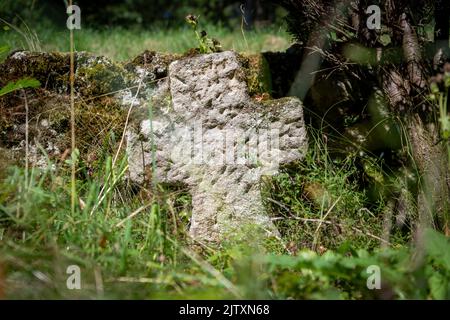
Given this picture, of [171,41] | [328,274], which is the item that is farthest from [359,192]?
[171,41]

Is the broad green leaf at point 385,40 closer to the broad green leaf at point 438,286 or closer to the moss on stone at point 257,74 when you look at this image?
the moss on stone at point 257,74

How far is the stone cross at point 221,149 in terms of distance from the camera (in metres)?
3.04

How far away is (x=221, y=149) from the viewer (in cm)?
305

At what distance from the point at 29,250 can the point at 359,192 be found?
1.84 meters

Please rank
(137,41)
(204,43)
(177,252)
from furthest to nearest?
1. (137,41)
2. (204,43)
3. (177,252)

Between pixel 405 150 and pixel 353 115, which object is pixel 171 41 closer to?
pixel 353 115

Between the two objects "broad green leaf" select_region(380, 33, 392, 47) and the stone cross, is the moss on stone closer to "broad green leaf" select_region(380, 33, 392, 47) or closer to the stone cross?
the stone cross

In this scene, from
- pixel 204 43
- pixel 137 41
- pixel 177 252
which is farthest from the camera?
pixel 137 41

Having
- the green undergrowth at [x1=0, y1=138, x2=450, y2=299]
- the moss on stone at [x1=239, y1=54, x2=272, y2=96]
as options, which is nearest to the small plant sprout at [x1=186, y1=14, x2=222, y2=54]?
the moss on stone at [x1=239, y1=54, x2=272, y2=96]

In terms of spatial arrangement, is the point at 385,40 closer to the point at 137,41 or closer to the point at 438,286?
the point at 438,286

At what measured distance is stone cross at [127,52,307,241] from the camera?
9.97 ft

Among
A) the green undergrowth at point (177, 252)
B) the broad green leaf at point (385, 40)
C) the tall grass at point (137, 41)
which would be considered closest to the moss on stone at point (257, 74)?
the green undergrowth at point (177, 252)

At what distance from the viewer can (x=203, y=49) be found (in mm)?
3258

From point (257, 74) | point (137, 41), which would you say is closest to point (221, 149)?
point (257, 74)
